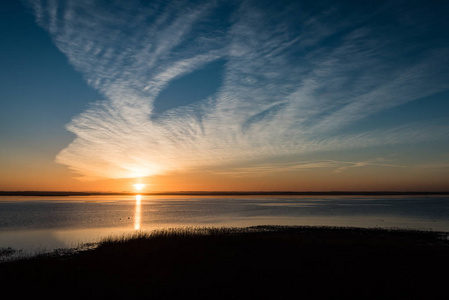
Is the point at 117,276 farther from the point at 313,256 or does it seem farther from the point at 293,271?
the point at 313,256

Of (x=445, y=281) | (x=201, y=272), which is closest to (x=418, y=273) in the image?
(x=445, y=281)

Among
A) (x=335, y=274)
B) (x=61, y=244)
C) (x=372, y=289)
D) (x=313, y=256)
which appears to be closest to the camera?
(x=372, y=289)

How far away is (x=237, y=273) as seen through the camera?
20.0 metres

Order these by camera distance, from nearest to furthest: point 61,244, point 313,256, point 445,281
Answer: point 445,281 → point 313,256 → point 61,244

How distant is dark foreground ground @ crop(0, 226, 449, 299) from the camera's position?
16422 millimetres

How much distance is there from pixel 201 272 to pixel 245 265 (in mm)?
3381

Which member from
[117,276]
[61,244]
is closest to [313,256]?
[117,276]

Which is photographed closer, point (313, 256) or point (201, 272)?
point (201, 272)

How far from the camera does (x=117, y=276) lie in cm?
1966

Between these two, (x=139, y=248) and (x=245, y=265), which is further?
(x=139, y=248)

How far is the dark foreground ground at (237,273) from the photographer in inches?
647

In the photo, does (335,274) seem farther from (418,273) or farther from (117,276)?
(117,276)

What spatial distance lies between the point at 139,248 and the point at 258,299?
17443 mm

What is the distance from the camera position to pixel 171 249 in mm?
28766
